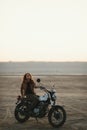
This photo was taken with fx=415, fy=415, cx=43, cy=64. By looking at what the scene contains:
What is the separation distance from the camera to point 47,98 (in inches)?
541

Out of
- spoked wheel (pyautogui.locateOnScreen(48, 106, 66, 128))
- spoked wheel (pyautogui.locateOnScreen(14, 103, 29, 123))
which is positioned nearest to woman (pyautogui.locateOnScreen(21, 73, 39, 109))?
spoked wheel (pyautogui.locateOnScreen(14, 103, 29, 123))

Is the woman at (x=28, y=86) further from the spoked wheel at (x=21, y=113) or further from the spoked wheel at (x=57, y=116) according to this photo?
the spoked wheel at (x=57, y=116)

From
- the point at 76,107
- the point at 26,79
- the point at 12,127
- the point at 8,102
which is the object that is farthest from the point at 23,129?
the point at 8,102

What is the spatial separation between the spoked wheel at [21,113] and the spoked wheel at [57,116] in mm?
965

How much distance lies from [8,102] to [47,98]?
6979 millimetres

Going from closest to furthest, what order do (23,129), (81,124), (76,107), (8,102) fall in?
(23,129) → (81,124) → (76,107) → (8,102)

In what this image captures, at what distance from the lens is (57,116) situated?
527 inches

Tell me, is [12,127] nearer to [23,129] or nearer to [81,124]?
[23,129]

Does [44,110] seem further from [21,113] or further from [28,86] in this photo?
[28,86]

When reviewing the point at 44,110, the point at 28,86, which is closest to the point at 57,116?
the point at 44,110

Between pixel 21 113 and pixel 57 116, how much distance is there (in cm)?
134

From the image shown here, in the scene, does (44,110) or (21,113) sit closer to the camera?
(44,110)

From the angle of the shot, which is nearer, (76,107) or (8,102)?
(76,107)

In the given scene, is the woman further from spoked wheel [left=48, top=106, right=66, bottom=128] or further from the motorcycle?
spoked wheel [left=48, top=106, right=66, bottom=128]
